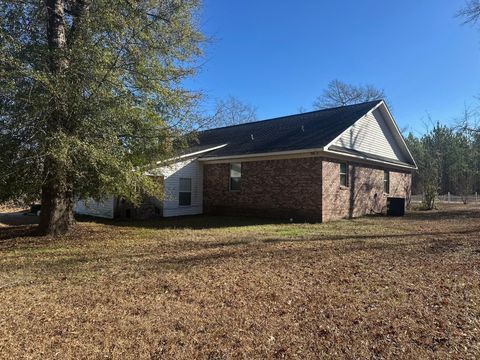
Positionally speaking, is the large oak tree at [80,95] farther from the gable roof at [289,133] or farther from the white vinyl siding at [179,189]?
the white vinyl siding at [179,189]

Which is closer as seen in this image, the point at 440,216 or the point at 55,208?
the point at 55,208

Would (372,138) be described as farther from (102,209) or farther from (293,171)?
(102,209)

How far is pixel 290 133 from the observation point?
16.8 meters

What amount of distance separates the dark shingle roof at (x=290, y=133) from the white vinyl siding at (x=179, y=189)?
97 centimetres

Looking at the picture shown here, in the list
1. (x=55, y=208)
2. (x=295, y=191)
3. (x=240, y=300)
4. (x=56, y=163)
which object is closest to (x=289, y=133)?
(x=295, y=191)

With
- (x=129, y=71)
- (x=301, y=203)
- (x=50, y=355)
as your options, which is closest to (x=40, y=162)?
(x=129, y=71)

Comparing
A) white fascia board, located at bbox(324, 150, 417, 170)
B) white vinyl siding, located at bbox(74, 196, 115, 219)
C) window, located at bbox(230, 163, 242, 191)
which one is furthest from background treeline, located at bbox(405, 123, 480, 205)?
white vinyl siding, located at bbox(74, 196, 115, 219)

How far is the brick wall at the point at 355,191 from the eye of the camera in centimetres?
1475

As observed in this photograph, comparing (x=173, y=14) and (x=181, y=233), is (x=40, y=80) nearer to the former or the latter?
(x=173, y=14)

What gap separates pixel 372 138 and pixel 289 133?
4.48 meters

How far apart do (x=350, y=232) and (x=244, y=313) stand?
297 inches

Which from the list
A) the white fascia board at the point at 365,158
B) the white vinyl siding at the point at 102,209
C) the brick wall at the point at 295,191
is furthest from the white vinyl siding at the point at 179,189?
the white fascia board at the point at 365,158

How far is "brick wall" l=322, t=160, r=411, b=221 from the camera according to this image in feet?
48.4

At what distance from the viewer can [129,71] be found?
30.1 feet
